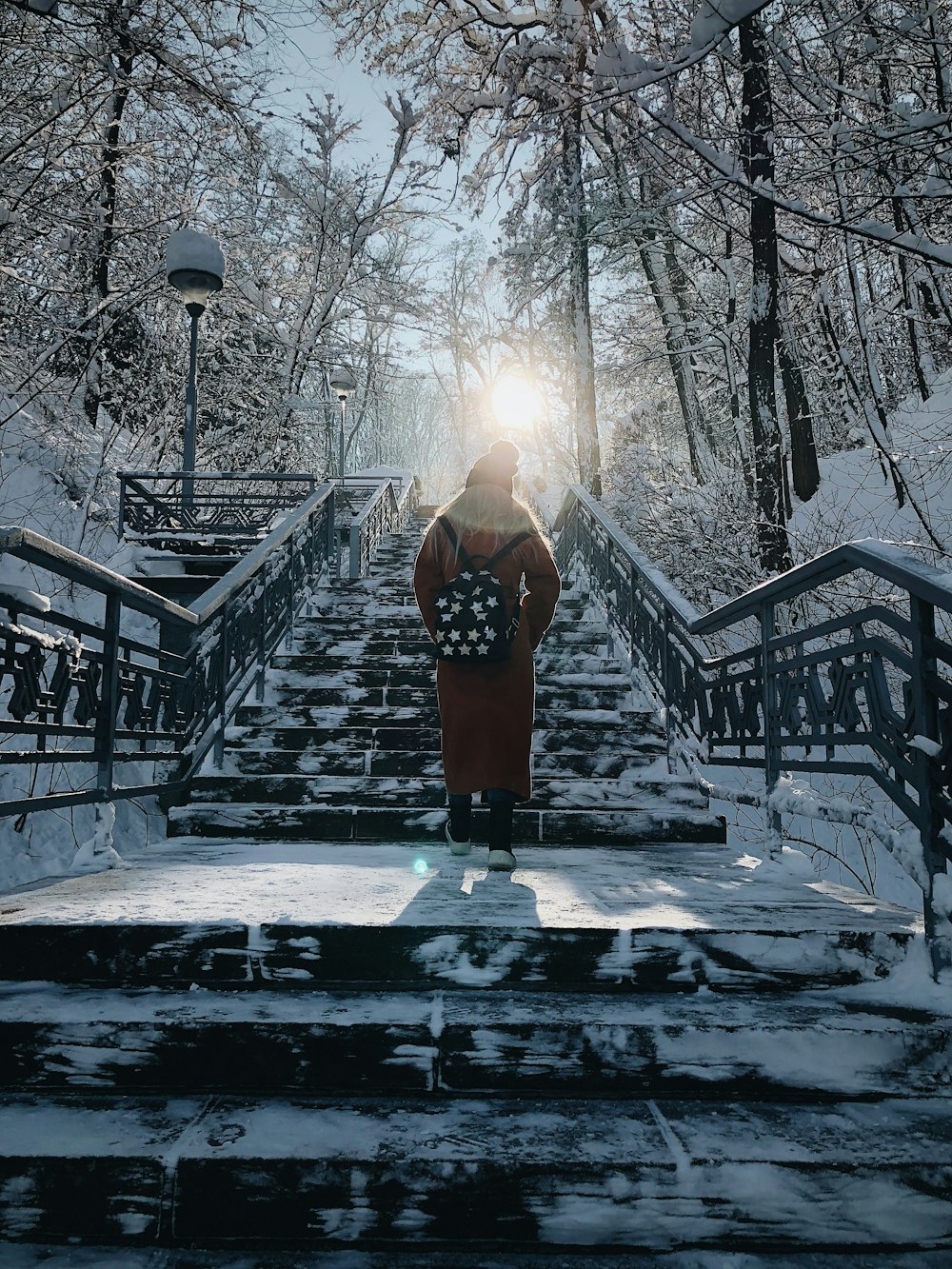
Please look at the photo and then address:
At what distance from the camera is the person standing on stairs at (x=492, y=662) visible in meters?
3.45

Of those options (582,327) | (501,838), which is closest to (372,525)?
(582,327)

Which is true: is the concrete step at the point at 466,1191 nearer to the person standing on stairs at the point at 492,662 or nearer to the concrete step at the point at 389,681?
the person standing on stairs at the point at 492,662

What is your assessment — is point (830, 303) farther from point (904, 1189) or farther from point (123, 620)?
point (904, 1189)

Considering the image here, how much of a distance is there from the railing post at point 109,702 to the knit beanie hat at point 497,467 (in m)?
1.65

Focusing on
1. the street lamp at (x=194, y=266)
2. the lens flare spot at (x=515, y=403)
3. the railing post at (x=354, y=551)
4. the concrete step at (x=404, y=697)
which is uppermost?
the lens flare spot at (x=515, y=403)

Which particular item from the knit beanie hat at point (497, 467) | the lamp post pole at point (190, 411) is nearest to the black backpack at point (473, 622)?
the knit beanie hat at point (497, 467)

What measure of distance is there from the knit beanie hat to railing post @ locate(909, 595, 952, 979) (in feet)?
6.10

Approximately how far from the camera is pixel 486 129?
1245cm

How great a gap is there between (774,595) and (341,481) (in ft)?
54.6

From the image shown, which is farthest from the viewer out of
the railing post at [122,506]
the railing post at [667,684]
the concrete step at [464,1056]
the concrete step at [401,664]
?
the railing post at [122,506]

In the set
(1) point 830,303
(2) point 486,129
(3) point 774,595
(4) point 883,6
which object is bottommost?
(3) point 774,595

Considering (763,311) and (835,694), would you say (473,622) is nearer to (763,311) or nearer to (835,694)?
(835,694)

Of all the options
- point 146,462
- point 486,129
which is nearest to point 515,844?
point 486,129

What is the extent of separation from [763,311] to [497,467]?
654 centimetres
